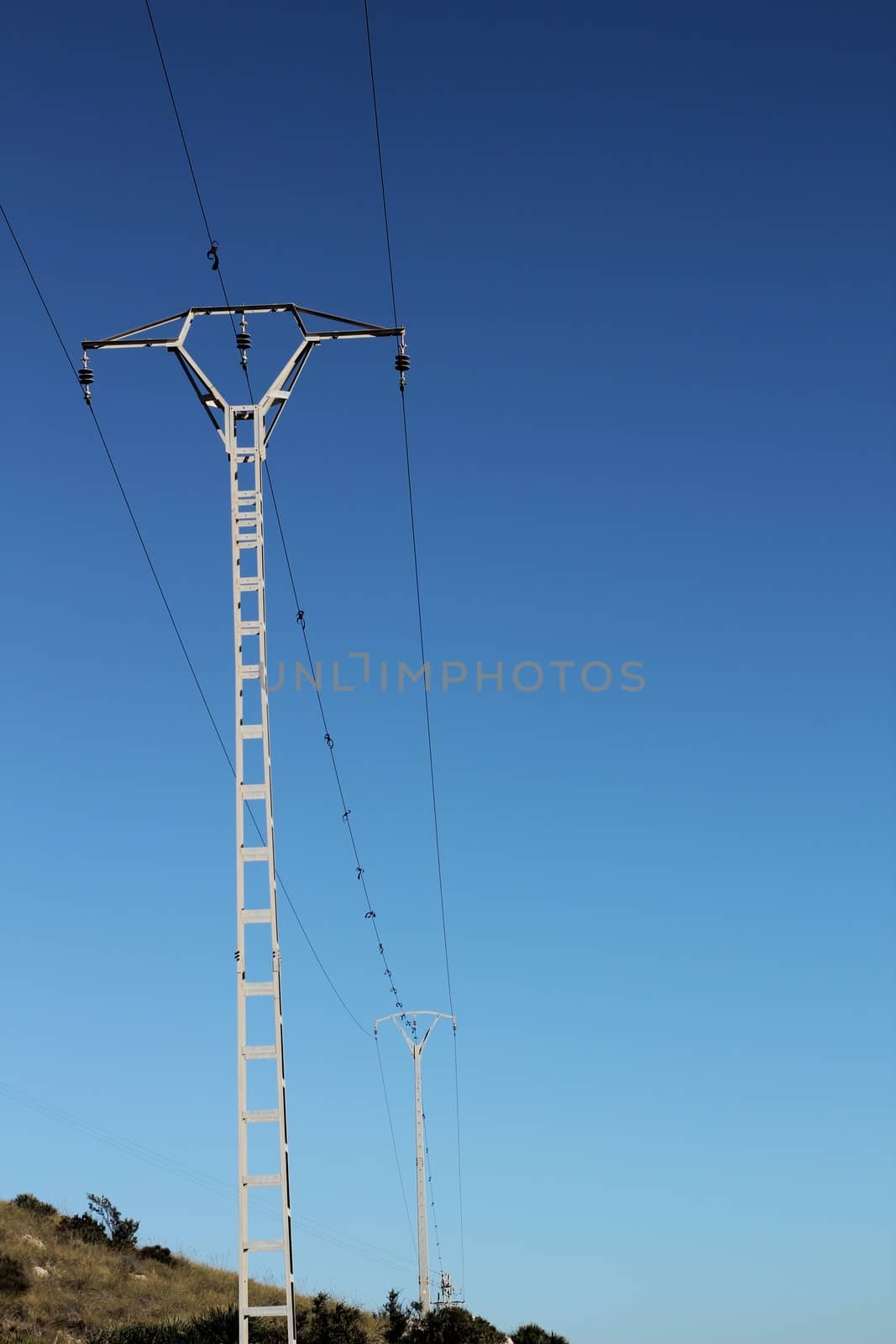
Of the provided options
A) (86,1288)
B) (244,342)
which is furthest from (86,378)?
(86,1288)

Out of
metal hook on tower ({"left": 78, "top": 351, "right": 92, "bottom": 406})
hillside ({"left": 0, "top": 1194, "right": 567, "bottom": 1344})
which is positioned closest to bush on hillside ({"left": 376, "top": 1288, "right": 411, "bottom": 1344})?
hillside ({"left": 0, "top": 1194, "right": 567, "bottom": 1344})

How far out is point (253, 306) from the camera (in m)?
26.8

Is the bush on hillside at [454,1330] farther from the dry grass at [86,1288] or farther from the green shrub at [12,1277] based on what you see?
the green shrub at [12,1277]

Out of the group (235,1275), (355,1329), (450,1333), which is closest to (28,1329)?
(355,1329)

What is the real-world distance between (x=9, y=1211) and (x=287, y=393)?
3939 centimetres

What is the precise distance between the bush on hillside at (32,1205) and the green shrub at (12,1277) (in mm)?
9536

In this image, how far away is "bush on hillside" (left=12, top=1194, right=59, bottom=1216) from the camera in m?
55.2

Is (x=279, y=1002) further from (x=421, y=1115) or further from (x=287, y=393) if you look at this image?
(x=421, y=1115)

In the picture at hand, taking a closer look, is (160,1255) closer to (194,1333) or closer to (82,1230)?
(82,1230)

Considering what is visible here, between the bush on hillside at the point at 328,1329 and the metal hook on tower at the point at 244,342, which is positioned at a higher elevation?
the metal hook on tower at the point at 244,342

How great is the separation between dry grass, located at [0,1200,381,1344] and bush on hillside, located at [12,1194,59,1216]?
0.50 metres

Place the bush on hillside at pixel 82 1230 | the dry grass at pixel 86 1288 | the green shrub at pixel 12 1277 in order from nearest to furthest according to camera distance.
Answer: the dry grass at pixel 86 1288
the green shrub at pixel 12 1277
the bush on hillside at pixel 82 1230

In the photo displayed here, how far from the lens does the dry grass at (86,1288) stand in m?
41.6

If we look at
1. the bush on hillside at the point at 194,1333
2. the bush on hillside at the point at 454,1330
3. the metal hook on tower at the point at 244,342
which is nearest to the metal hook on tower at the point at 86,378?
the metal hook on tower at the point at 244,342
